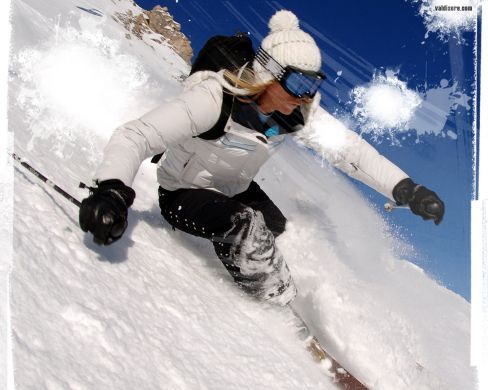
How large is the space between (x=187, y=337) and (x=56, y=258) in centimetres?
62

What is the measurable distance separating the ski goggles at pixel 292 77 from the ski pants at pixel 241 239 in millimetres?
774

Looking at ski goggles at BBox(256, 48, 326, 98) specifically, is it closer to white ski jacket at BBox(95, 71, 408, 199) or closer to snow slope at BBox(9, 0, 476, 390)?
white ski jacket at BBox(95, 71, 408, 199)

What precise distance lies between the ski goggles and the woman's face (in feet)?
0.10

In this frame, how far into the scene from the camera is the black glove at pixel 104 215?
1.70 metres

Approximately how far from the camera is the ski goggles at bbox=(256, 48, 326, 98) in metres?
2.59

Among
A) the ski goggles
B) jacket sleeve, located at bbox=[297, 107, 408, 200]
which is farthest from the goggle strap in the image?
jacket sleeve, located at bbox=[297, 107, 408, 200]

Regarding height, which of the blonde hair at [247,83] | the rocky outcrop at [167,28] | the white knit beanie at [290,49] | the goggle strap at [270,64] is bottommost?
the blonde hair at [247,83]

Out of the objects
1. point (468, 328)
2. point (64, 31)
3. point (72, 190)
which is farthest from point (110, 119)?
point (64, 31)

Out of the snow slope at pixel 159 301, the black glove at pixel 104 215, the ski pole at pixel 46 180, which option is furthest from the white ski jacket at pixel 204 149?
the snow slope at pixel 159 301

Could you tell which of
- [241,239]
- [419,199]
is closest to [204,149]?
[241,239]

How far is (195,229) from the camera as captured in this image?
2.81 m

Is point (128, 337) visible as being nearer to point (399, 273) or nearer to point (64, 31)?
point (399, 273)

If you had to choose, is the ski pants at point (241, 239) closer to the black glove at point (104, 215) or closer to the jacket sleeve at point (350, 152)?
the black glove at point (104, 215)

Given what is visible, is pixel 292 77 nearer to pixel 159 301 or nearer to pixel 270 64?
pixel 270 64
